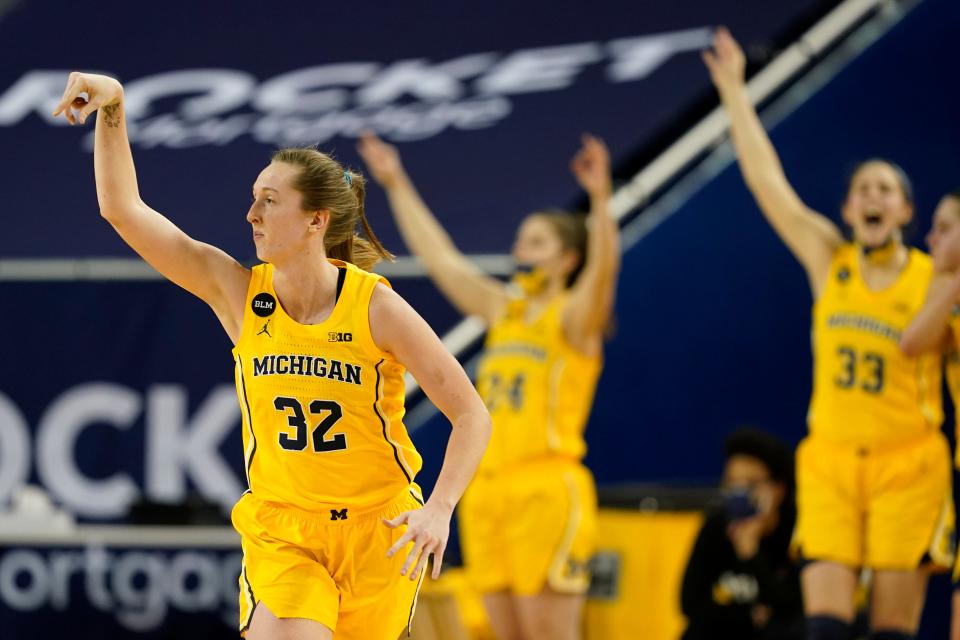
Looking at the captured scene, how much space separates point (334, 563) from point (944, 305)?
3.07 metres

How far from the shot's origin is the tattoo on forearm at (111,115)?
4.16 meters

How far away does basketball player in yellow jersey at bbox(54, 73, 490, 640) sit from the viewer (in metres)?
4.11

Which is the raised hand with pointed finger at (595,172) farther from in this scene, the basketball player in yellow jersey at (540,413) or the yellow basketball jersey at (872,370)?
the yellow basketball jersey at (872,370)

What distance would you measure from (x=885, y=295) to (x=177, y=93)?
186 inches

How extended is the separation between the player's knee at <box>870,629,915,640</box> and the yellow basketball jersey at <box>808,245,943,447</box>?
0.75m

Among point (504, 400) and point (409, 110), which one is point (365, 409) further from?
point (409, 110)

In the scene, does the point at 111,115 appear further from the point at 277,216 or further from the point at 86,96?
the point at 277,216

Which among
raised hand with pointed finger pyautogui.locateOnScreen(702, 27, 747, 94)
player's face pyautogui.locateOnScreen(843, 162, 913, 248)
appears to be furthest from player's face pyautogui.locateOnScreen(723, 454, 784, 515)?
raised hand with pointed finger pyautogui.locateOnScreen(702, 27, 747, 94)

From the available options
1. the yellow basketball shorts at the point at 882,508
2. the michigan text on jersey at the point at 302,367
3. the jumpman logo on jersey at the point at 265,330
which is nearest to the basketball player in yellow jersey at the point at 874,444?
the yellow basketball shorts at the point at 882,508

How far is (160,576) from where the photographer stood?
26.6 ft

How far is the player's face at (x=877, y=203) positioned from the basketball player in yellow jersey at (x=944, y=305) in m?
0.26

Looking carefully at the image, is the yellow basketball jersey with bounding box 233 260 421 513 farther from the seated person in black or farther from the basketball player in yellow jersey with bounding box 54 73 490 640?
the seated person in black

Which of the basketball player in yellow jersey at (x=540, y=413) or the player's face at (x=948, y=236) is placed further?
the basketball player in yellow jersey at (x=540, y=413)

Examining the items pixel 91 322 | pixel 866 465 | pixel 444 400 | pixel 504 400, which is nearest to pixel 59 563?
pixel 91 322
